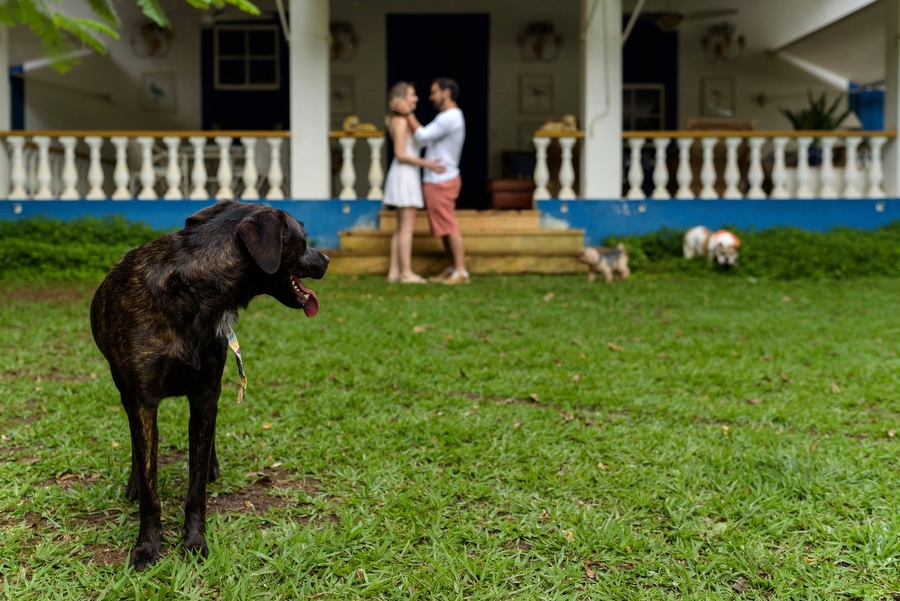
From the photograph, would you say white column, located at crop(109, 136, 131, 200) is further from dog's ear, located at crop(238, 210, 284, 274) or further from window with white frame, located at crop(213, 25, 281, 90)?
dog's ear, located at crop(238, 210, 284, 274)

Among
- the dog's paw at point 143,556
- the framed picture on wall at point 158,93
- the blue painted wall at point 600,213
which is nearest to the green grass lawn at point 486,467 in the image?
the dog's paw at point 143,556

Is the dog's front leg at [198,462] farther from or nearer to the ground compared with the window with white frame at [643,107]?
nearer to the ground

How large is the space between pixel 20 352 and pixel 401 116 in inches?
169

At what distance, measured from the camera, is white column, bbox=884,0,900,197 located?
928cm

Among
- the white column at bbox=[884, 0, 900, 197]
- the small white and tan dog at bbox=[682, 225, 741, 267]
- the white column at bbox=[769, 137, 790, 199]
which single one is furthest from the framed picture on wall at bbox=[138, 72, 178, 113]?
the white column at bbox=[884, 0, 900, 197]

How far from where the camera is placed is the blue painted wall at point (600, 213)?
8.97m

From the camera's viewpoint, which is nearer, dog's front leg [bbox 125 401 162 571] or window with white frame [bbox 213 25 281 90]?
dog's front leg [bbox 125 401 162 571]

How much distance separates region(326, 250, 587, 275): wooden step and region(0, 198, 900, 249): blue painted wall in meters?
0.53

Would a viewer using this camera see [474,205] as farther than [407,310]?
Yes

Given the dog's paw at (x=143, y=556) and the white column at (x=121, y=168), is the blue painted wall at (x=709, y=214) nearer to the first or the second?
the white column at (x=121, y=168)

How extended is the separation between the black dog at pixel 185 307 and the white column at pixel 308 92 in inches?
277

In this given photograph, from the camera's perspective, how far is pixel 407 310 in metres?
6.14

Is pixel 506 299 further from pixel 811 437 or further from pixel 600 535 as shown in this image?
pixel 600 535

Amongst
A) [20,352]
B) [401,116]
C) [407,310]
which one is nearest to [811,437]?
[407,310]
